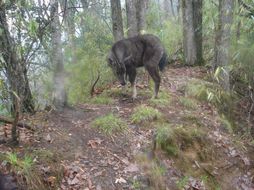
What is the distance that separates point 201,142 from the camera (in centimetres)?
652

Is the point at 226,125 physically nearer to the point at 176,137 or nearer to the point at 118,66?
the point at 176,137

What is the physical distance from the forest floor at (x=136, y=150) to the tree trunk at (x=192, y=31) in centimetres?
326

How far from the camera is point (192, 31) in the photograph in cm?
1065

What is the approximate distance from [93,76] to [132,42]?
158 centimetres

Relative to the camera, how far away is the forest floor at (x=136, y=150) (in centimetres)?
502

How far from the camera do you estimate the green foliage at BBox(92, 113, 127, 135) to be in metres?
6.07

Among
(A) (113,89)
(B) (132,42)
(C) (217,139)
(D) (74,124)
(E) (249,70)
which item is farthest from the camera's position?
(E) (249,70)

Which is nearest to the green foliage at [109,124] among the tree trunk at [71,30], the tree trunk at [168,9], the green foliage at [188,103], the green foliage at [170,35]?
the tree trunk at [71,30]

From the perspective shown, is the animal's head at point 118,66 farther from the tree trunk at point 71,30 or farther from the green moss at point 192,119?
the green moss at point 192,119

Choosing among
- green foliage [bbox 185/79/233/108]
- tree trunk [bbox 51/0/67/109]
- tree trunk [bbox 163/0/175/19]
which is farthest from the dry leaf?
tree trunk [bbox 163/0/175/19]

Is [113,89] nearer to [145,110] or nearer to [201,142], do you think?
[145,110]

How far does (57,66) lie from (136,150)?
197 cm

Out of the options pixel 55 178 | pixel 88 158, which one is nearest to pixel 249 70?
pixel 88 158

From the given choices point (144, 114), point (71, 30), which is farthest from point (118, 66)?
point (71, 30)
